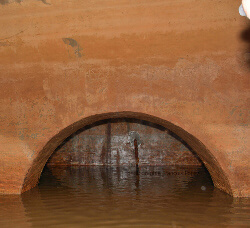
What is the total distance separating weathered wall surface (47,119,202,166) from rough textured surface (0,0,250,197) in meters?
4.62

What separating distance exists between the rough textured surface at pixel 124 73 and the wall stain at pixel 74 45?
0.01 meters

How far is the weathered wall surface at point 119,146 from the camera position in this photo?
9109 mm

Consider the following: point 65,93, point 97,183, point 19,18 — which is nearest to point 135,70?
point 65,93

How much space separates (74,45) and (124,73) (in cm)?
87

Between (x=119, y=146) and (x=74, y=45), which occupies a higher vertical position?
(x=74, y=45)

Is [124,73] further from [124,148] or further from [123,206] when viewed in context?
[124,148]

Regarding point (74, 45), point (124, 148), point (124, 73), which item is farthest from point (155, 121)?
point (124, 148)

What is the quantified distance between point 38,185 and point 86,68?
103 inches

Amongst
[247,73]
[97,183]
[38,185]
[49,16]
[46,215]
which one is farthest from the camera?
[97,183]

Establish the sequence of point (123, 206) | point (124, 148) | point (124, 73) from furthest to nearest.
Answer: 1. point (124, 148)
2. point (124, 73)
3. point (123, 206)

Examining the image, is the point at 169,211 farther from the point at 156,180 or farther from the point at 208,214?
the point at 156,180

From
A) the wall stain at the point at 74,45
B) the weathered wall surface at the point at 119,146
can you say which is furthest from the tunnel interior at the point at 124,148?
the wall stain at the point at 74,45

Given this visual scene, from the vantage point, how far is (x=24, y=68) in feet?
14.6

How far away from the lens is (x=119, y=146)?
30.4 ft
